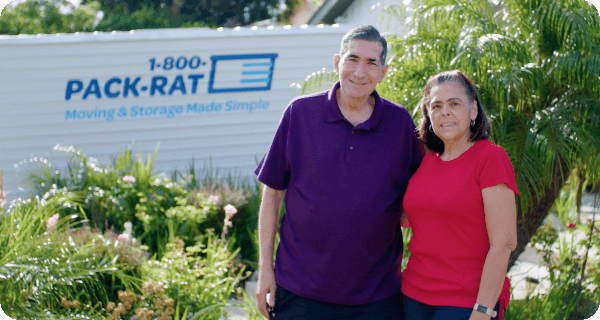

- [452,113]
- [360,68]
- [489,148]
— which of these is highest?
[360,68]

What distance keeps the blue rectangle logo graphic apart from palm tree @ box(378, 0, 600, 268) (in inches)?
133

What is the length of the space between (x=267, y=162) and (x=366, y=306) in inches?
30.0

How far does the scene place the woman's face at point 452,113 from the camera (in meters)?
2.09

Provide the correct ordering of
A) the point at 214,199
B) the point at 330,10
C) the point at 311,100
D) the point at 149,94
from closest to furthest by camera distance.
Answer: the point at 311,100 → the point at 214,199 → the point at 149,94 → the point at 330,10

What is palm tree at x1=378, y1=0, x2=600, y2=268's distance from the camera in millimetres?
3574

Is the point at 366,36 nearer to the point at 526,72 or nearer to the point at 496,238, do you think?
the point at 496,238

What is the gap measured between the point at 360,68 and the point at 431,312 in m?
1.05

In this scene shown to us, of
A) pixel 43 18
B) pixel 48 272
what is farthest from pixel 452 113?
pixel 43 18

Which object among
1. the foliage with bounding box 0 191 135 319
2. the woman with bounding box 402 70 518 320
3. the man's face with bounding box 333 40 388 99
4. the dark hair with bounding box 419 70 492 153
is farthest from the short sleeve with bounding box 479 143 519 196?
the foliage with bounding box 0 191 135 319

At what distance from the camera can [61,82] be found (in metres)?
6.77

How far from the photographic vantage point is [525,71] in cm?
371

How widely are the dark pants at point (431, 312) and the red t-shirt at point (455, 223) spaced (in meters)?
0.02

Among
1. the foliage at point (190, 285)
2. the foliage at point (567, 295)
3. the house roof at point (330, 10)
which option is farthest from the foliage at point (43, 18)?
the foliage at point (567, 295)

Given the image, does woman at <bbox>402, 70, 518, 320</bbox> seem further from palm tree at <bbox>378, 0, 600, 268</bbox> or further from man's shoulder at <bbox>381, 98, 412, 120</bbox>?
palm tree at <bbox>378, 0, 600, 268</bbox>
